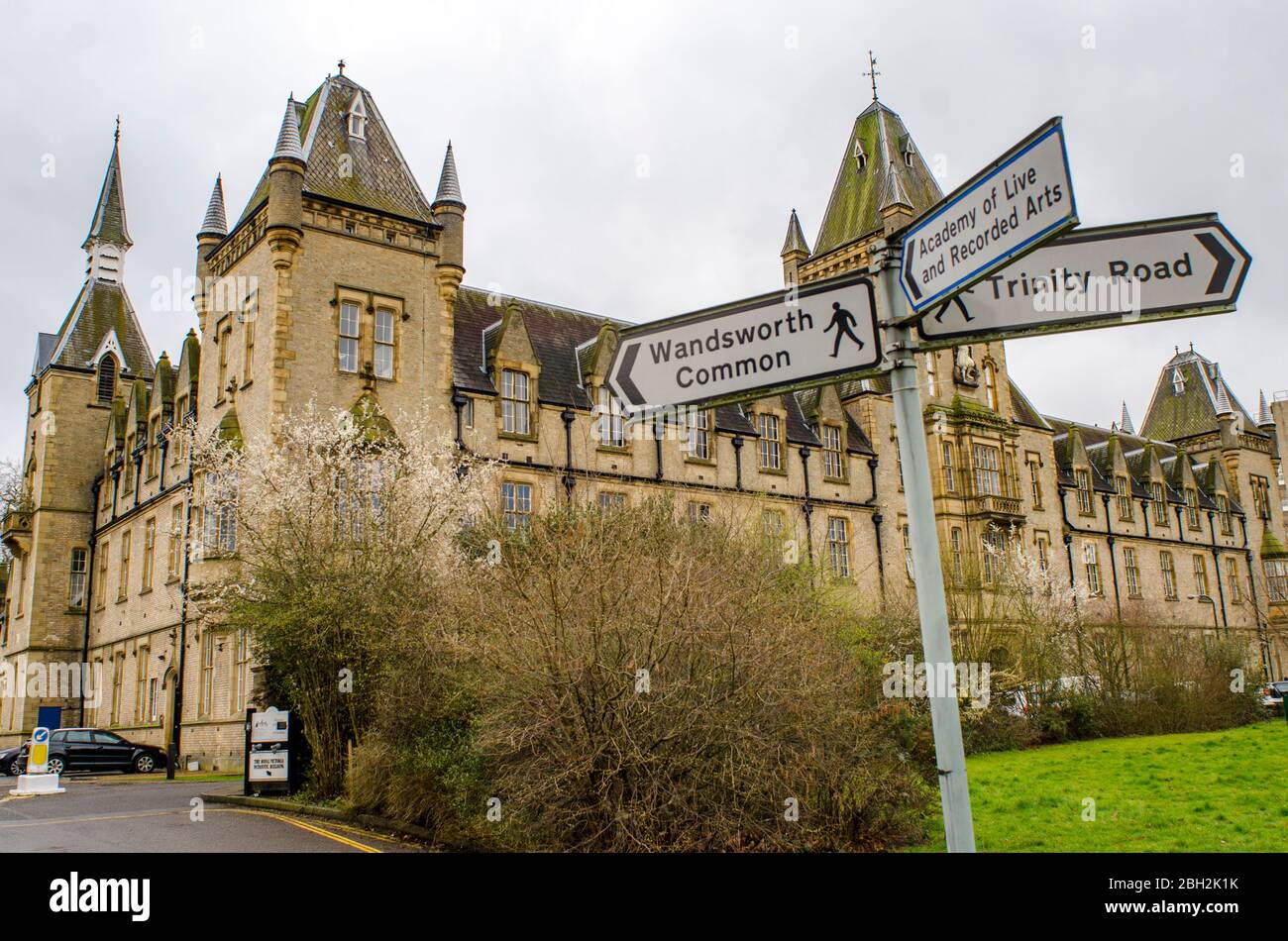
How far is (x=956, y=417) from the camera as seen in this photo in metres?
42.6

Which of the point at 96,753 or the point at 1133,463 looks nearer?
the point at 96,753

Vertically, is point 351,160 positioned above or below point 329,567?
above

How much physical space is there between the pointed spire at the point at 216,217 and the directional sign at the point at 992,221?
106 feet

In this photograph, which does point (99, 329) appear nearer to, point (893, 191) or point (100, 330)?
point (100, 330)

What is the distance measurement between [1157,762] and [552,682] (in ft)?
44.2

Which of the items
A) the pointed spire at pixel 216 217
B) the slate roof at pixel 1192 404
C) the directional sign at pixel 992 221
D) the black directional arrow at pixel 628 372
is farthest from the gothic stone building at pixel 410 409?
the directional sign at pixel 992 221

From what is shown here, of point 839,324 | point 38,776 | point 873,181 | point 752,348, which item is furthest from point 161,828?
point 873,181

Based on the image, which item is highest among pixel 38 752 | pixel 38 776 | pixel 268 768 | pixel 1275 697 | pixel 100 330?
pixel 100 330

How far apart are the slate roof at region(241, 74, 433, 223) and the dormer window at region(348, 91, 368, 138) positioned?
0.11 m

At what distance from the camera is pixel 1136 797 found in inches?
545

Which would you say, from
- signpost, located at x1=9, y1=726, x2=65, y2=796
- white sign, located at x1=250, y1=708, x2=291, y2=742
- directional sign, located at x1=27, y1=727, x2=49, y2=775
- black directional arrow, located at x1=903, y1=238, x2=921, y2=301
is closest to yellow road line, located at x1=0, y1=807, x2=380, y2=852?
white sign, located at x1=250, y1=708, x2=291, y2=742

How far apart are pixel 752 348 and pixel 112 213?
2193 inches

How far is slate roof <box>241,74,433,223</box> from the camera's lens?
2883 cm
